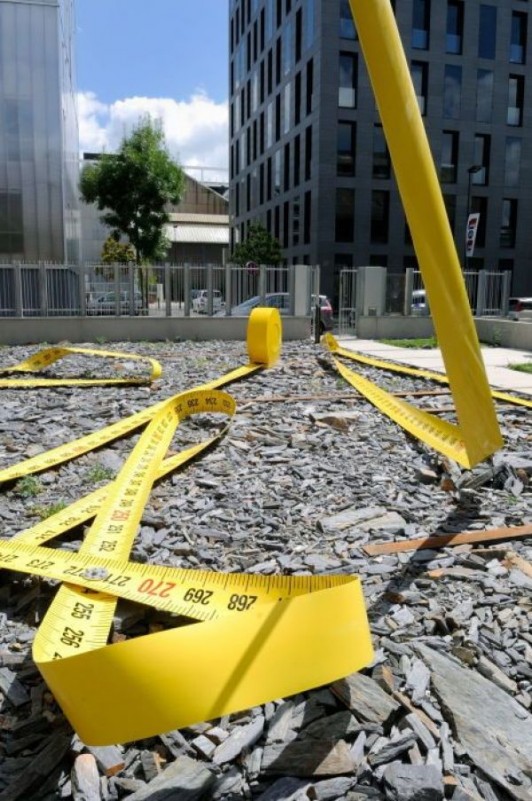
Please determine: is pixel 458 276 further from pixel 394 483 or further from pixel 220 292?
pixel 220 292

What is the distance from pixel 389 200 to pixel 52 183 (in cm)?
2381

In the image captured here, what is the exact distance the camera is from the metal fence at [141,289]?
752 inches

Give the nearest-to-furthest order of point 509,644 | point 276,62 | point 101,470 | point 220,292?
1. point 509,644
2. point 101,470
3. point 220,292
4. point 276,62

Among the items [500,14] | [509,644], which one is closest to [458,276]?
[509,644]

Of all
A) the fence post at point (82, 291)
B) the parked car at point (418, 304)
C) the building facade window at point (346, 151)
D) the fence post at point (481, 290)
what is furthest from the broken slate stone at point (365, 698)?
the building facade window at point (346, 151)

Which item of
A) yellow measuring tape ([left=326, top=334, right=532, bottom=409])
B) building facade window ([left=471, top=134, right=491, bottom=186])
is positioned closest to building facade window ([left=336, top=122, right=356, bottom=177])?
building facade window ([left=471, top=134, right=491, bottom=186])

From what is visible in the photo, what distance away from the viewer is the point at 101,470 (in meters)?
5.59

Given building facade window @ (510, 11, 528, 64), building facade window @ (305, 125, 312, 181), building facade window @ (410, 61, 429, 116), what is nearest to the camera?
building facade window @ (410, 61, 429, 116)

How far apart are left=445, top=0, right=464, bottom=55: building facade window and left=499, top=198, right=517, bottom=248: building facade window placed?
33.6 feet

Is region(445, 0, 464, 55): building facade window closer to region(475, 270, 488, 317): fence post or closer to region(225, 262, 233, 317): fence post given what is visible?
region(475, 270, 488, 317): fence post

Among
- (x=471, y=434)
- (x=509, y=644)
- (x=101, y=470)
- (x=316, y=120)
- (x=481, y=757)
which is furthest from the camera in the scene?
(x=316, y=120)

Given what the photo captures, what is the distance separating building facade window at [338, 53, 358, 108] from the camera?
39.5 meters

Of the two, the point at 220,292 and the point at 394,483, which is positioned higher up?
the point at 220,292

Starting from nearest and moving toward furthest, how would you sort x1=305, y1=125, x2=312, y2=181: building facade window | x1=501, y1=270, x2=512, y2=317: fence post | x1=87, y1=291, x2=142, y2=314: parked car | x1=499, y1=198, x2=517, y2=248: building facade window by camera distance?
x1=87, y1=291, x2=142, y2=314: parked car < x1=501, y1=270, x2=512, y2=317: fence post < x1=305, y1=125, x2=312, y2=181: building facade window < x1=499, y1=198, x2=517, y2=248: building facade window
